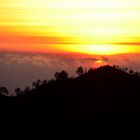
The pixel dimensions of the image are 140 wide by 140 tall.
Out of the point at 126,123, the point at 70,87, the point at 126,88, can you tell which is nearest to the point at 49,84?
the point at 70,87

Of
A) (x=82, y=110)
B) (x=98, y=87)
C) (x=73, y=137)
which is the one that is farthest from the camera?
(x=98, y=87)

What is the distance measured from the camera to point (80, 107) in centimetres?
6303

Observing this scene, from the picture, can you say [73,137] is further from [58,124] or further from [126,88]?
[126,88]

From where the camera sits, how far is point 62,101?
64.9 meters

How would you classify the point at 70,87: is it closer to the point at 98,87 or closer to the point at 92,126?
the point at 98,87

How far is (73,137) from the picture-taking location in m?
56.2

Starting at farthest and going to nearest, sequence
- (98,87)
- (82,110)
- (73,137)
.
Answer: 1. (98,87)
2. (82,110)
3. (73,137)

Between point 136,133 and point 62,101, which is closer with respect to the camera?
point 136,133

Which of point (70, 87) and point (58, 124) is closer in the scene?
point (58, 124)

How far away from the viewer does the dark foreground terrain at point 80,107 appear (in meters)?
56.9

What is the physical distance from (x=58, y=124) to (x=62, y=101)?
595 centimetres

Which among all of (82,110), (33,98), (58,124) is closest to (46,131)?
(58,124)

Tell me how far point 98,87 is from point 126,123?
327 inches

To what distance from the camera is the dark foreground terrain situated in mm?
56875
